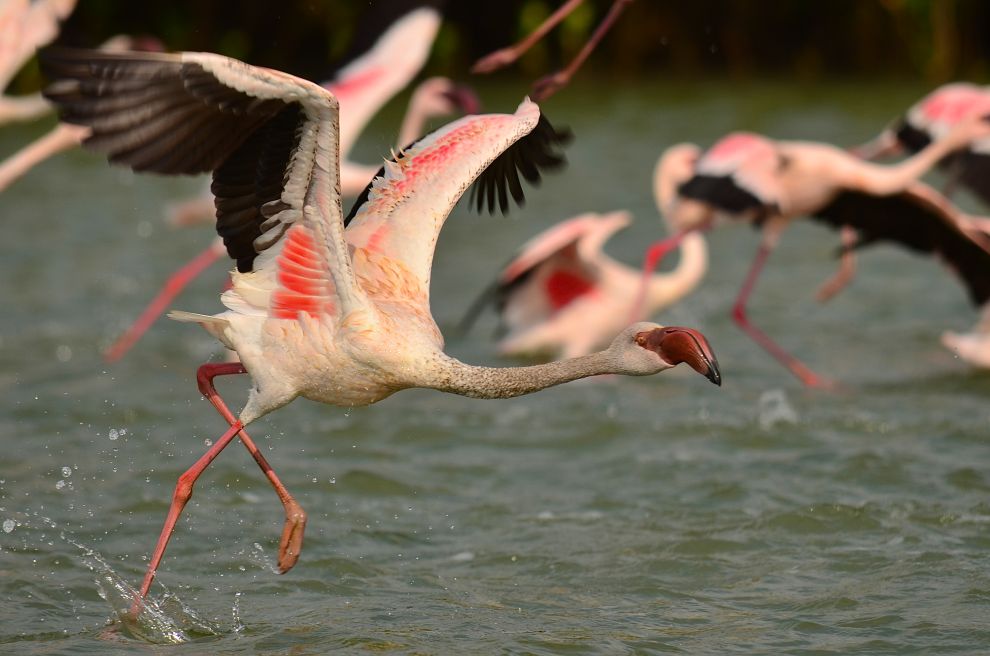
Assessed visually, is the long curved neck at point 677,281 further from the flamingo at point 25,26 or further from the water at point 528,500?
the flamingo at point 25,26

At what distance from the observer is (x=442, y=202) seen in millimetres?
5250

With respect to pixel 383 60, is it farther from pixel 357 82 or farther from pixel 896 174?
pixel 896 174

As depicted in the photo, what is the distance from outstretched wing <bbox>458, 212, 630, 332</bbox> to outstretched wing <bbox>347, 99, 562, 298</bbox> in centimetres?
314

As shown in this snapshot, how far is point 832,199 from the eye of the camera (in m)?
8.84

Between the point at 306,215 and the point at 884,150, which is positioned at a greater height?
the point at 884,150

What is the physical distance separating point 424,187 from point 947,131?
4879 millimetres

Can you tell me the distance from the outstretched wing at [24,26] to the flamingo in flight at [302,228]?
2349mm

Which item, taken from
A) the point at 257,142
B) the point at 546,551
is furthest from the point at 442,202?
the point at 546,551

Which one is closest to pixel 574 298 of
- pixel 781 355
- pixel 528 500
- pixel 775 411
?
pixel 781 355

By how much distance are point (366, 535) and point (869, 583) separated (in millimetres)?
1823

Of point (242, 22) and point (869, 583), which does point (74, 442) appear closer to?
point (869, 583)

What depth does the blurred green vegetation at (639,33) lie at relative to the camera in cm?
2083

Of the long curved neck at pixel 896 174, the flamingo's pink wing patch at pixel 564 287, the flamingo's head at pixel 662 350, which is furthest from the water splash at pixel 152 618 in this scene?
the long curved neck at pixel 896 174

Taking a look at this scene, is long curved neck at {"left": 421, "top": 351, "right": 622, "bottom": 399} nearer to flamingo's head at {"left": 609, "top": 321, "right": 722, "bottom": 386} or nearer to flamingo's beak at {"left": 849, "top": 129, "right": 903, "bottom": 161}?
flamingo's head at {"left": 609, "top": 321, "right": 722, "bottom": 386}
